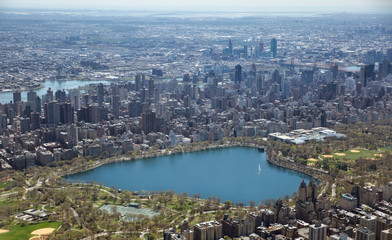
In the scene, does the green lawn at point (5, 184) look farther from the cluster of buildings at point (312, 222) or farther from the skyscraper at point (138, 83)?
the skyscraper at point (138, 83)

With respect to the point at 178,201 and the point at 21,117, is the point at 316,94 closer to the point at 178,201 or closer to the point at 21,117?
the point at 21,117

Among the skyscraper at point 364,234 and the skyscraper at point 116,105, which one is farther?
the skyscraper at point 116,105

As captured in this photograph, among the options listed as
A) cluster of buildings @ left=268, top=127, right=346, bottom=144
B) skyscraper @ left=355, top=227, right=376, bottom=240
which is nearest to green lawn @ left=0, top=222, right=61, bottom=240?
skyscraper @ left=355, top=227, right=376, bottom=240

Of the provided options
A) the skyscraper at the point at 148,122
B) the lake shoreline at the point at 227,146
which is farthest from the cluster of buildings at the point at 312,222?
the skyscraper at the point at 148,122

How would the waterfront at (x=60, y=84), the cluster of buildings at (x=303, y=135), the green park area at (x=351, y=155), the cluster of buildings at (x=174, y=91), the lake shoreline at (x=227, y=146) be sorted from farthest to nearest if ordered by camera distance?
the waterfront at (x=60, y=84) < the cluster of buildings at (x=174, y=91) < the cluster of buildings at (x=303, y=135) < the green park area at (x=351, y=155) < the lake shoreline at (x=227, y=146)

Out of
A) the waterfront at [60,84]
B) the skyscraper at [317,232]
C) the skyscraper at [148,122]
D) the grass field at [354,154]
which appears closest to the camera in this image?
the skyscraper at [317,232]

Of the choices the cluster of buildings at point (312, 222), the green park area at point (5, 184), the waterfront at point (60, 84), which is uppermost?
the waterfront at point (60, 84)

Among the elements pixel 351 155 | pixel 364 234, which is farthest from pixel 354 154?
pixel 364 234

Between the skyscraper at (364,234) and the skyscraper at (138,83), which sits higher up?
the skyscraper at (138,83)
